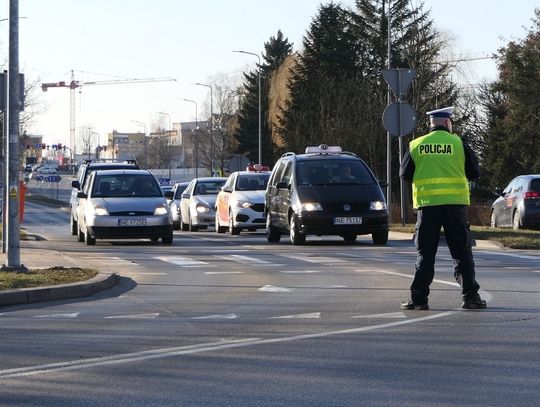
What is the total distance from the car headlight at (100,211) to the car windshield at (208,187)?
34.9ft

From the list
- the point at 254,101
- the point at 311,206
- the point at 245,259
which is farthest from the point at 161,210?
the point at 254,101

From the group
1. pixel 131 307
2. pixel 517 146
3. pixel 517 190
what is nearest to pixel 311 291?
pixel 131 307

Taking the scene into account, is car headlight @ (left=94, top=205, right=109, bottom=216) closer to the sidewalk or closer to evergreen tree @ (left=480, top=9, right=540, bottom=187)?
the sidewalk

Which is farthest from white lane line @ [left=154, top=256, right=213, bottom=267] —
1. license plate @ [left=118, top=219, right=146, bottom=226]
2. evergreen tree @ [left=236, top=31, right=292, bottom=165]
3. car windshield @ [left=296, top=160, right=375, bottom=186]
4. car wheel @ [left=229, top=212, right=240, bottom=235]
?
evergreen tree @ [left=236, top=31, right=292, bottom=165]

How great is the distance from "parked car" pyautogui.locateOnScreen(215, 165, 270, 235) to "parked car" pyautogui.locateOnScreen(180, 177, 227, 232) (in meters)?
2.69

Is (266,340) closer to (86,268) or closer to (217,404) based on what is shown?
(217,404)

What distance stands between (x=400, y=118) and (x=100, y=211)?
7.52 m

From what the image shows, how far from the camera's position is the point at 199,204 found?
A: 119ft

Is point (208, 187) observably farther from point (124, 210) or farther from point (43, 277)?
point (43, 277)

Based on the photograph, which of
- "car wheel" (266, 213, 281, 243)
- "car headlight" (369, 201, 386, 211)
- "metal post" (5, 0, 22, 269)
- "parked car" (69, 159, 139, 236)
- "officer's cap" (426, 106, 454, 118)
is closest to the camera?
"officer's cap" (426, 106, 454, 118)

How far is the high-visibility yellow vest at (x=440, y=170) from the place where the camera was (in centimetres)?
1208

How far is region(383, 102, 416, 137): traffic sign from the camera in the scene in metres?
29.8

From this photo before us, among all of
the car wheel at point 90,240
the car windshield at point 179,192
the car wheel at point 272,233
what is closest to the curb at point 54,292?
the car wheel at point 90,240

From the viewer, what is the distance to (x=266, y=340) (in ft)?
32.9
